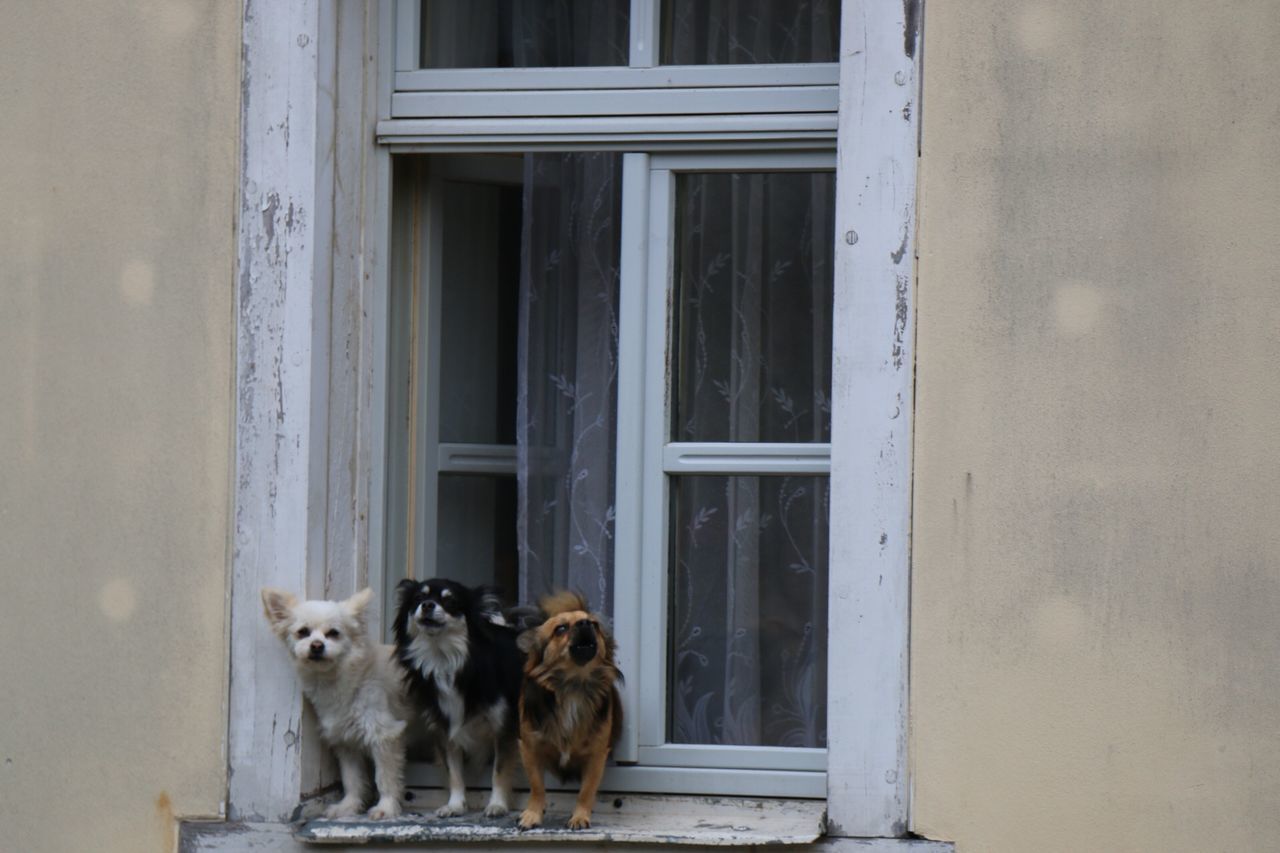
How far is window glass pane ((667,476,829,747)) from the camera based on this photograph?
3992 millimetres

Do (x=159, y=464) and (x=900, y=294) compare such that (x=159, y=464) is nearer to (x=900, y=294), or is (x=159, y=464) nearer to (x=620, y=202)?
(x=620, y=202)

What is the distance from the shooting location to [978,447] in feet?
11.8

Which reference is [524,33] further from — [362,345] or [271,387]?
[271,387]

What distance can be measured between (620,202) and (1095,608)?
155 cm

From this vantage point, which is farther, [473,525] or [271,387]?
[473,525]

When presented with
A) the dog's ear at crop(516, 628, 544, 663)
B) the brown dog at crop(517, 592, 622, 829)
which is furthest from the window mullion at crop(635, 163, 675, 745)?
the dog's ear at crop(516, 628, 544, 663)

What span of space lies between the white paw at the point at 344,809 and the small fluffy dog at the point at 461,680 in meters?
0.20

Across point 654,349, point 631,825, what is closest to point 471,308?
point 654,349

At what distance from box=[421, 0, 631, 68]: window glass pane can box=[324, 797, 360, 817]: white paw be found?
1883 mm

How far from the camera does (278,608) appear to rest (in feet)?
12.4

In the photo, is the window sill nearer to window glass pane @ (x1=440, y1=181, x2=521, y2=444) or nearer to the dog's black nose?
the dog's black nose

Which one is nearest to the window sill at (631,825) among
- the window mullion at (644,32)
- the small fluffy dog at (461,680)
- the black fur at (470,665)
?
the small fluffy dog at (461,680)

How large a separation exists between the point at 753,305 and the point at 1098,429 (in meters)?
0.94

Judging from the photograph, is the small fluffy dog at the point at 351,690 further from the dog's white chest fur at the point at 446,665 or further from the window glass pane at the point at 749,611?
the window glass pane at the point at 749,611
